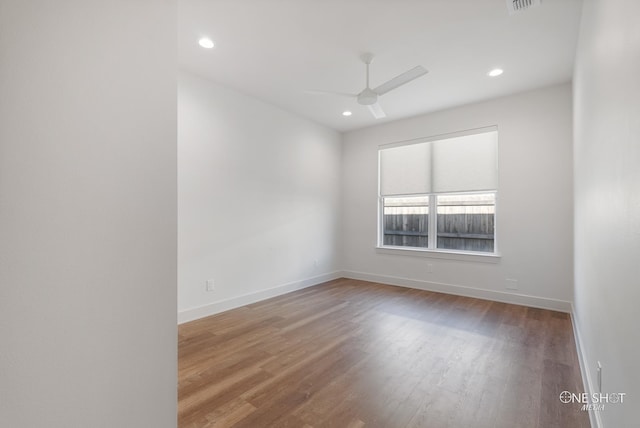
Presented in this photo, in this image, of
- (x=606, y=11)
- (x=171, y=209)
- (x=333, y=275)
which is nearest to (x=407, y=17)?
(x=606, y=11)

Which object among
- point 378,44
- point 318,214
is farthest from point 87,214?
point 318,214

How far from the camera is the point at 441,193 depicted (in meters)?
4.64

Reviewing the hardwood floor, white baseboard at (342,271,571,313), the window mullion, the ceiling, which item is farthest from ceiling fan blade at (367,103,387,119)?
white baseboard at (342,271,571,313)

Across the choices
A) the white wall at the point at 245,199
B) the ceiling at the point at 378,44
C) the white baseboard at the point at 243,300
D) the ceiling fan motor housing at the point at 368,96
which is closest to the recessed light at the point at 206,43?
the ceiling at the point at 378,44

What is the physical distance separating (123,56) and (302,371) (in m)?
2.29

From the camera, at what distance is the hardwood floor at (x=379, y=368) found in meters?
1.72

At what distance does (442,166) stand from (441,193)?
0.45 meters

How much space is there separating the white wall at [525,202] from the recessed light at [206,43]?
3.41 m

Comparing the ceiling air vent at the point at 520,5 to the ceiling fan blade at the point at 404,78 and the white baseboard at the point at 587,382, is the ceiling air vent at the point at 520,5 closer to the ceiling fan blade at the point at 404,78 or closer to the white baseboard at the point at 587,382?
the ceiling fan blade at the point at 404,78

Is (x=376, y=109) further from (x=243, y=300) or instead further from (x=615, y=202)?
(x=243, y=300)

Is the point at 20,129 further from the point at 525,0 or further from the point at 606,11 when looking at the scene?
the point at 525,0

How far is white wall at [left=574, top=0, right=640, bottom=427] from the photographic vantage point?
38.6 inches

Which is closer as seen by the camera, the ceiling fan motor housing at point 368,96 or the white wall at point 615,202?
the white wall at point 615,202

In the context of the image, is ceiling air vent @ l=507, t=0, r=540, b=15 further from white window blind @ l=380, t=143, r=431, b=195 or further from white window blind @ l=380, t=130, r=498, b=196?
white window blind @ l=380, t=143, r=431, b=195
